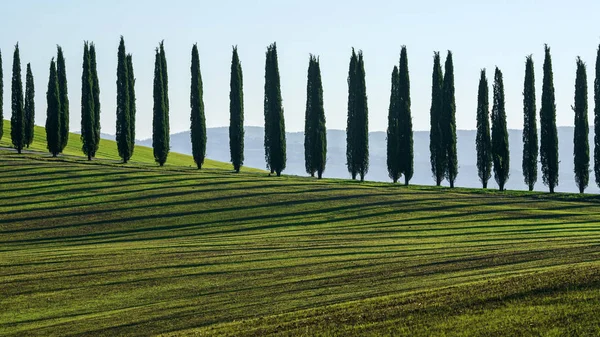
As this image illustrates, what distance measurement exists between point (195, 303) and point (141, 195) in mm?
38363

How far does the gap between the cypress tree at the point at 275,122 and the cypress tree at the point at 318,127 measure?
3.41 meters

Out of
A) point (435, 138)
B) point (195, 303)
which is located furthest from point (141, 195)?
point (195, 303)

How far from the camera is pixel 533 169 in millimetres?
80875

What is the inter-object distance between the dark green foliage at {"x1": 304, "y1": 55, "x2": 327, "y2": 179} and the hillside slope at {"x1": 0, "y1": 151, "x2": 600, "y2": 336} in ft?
A: 22.4

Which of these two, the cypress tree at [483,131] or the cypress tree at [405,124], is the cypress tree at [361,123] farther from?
the cypress tree at [483,131]

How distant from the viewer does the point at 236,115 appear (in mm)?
87375

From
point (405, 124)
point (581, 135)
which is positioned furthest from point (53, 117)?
point (581, 135)

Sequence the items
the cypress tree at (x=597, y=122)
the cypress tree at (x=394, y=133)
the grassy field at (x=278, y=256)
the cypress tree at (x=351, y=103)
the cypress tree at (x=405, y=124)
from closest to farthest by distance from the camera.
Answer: the grassy field at (x=278, y=256) → the cypress tree at (x=597, y=122) → the cypress tree at (x=405, y=124) → the cypress tree at (x=394, y=133) → the cypress tree at (x=351, y=103)

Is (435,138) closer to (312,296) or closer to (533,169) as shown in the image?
(533,169)

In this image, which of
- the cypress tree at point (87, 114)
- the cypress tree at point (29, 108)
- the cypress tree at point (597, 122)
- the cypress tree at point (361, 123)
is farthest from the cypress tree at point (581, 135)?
the cypress tree at point (29, 108)

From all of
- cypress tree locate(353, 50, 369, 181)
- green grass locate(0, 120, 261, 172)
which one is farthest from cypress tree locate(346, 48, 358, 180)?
green grass locate(0, 120, 261, 172)

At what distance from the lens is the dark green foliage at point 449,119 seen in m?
83.1

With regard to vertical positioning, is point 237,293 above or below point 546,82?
below

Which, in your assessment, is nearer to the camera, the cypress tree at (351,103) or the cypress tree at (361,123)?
the cypress tree at (361,123)
